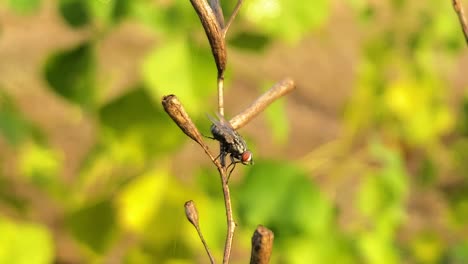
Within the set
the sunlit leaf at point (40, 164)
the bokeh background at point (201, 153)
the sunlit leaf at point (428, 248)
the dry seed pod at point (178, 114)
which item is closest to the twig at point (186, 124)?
the dry seed pod at point (178, 114)

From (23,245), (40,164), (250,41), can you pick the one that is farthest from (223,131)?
(40,164)

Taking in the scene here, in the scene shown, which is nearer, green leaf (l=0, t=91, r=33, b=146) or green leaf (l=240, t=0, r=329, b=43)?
green leaf (l=240, t=0, r=329, b=43)

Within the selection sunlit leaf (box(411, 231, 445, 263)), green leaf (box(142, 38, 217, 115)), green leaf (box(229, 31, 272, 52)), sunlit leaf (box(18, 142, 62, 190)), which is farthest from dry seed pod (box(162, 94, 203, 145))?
sunlit leaf (box(411, 231, 445, 263))

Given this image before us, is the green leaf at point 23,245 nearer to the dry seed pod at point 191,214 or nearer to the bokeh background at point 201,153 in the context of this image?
the bokeh background at point 201,153

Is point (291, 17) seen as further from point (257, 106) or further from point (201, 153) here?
point (201, 153)

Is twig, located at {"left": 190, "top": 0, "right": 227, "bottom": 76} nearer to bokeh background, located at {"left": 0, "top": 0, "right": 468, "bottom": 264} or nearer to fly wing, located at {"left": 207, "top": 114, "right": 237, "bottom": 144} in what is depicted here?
fly wing, located at {"left": 207, "top": 114, "right": 237, "bottom": 144}
